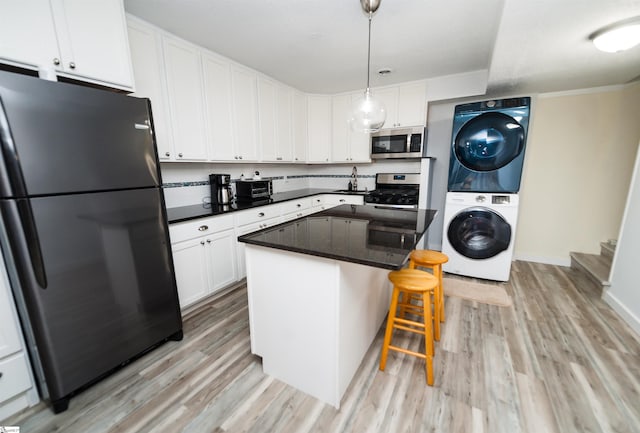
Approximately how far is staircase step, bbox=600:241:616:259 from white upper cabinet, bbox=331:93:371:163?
3156 millimetres

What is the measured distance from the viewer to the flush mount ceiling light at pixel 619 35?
1647mm

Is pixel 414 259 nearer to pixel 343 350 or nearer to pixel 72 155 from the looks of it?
pixel 343 350

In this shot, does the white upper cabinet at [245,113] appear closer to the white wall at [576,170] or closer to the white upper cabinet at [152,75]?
the white upper cabinet at [152,75]

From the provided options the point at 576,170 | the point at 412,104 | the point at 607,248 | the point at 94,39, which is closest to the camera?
the point at 94,39

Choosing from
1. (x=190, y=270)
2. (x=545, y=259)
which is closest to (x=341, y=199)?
(x=190, y=270)

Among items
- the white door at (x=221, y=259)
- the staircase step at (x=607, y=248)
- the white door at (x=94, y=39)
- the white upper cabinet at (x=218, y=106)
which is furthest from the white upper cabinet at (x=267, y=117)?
the staircase step at (x=607, y=248)

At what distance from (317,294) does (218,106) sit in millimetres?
2374

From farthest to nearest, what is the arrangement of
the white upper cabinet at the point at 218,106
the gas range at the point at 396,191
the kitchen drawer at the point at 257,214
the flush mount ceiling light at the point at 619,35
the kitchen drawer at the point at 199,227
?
1. the gas range at the point at 396,191
2. the kitchen drawer at the point at 257,214
3. the white upper cabinet at the point at 218,106
4. the kitchen drawer at the point at 199,227
5. the flush mount ceiling light at the point at 619,35

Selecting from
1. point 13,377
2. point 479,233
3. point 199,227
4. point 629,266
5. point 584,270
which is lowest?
point 584,270

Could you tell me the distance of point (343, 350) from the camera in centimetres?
145

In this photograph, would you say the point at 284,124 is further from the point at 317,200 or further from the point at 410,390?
the point at 410,390

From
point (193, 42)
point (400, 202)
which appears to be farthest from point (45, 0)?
point (400, 202)

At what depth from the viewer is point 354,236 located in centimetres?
149

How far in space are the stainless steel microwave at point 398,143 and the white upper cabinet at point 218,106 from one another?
207cm
